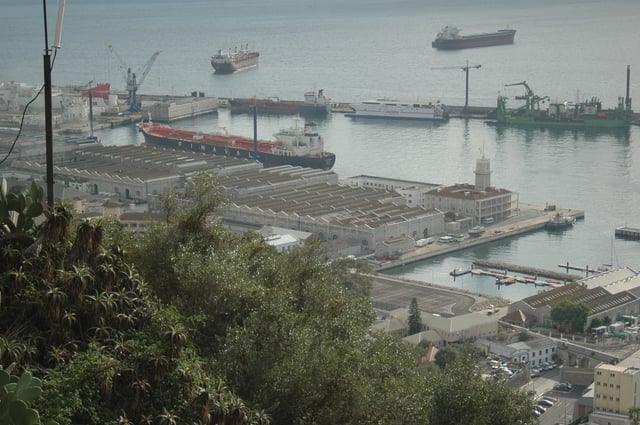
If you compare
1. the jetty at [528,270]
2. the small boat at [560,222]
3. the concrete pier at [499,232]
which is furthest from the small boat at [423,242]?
the small boat at [560,222]

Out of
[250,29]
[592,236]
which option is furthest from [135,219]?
[250,29]

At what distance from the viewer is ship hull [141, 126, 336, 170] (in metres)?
17.9

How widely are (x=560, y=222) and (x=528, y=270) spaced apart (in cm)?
199

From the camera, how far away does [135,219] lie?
12.0 meters

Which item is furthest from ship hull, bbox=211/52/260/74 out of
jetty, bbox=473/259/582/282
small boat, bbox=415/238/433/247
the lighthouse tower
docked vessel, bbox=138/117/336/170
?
jetty, bbox=473/259/582/282

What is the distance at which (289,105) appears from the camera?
82.8 ft

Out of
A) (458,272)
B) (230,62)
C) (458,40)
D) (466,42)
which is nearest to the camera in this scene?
(458,272)

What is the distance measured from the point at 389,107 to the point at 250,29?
26756 millimetres

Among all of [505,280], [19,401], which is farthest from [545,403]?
[19,401]

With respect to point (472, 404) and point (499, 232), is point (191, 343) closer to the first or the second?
point (472, 404)

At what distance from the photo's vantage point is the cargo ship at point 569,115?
71.0ft

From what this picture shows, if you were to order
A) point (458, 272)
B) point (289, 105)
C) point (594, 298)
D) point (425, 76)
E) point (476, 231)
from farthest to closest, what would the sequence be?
1. point (425, 76)
2. point (289, 105)
3. point (476, 231)
4. point (458, 272)
5. point (594, 298)

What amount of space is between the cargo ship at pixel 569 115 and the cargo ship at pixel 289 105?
3.77 meters

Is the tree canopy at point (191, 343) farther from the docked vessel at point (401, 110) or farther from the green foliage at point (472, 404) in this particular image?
the docked vessel at point (401, 110)
